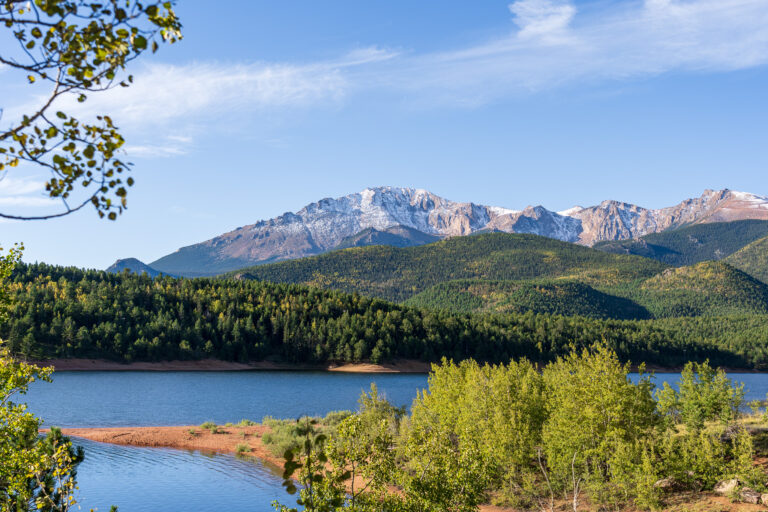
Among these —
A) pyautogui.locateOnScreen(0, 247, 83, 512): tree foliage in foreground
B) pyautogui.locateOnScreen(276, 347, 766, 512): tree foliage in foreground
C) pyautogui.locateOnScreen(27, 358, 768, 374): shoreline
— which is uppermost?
pyautogui.locateOnScreen(0, 247, 83, 512): tree foliage in foreground

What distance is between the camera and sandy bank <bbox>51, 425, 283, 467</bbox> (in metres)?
53.2

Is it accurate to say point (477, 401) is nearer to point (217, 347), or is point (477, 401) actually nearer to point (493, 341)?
point (217, 347)

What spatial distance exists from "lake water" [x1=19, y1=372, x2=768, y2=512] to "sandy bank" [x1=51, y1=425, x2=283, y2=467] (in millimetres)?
2215

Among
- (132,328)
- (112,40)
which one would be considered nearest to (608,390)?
(112,40)

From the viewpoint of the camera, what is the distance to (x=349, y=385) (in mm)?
111750

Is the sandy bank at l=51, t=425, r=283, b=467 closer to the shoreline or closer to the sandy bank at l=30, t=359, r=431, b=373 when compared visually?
the sandy bank at l=30, t=359, r=431, b=373

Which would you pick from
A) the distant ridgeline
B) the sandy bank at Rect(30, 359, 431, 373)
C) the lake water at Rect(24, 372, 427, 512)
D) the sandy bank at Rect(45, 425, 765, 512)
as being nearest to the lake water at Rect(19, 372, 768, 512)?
the lake water at Rect(24, 372, 427, 512)

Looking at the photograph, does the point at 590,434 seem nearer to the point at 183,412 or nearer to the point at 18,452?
the point at 18,452

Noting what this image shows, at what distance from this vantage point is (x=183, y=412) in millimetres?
74500

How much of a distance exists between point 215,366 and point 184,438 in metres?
86.8

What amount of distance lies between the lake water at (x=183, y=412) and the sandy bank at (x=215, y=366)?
9286 millimetres

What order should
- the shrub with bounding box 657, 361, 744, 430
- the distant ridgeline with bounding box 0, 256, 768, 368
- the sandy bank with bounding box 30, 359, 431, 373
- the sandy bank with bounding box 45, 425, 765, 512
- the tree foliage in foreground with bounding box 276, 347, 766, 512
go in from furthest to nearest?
the distant ridgeline with bounding box 0, 256, 768, 368 < the sandy bank with bounding box 30, 359, 431, 373 < the sandy bank with bounding box 45, 425, 765, 512 < the shrub with bounding box 657, 361, 744, 430 < the tree foliage in foreground with bounding box 276, 347, 766, 512

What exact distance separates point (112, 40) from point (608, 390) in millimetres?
33727

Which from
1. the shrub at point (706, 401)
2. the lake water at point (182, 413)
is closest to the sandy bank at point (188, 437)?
the lake water at point (182, 413)
